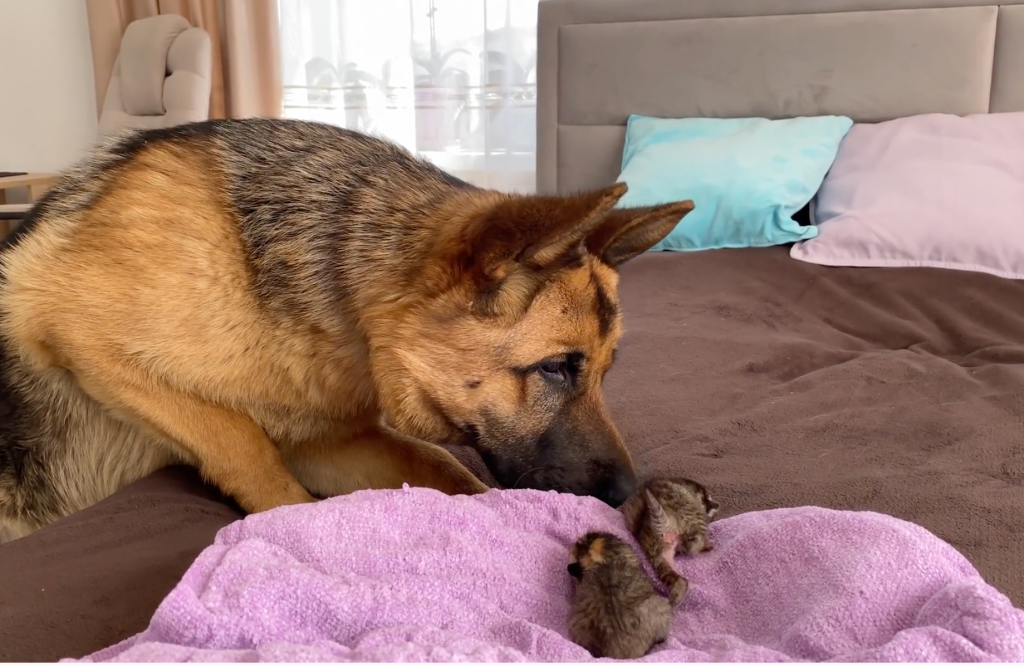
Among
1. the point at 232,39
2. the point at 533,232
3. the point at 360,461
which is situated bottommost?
the point at 360,461

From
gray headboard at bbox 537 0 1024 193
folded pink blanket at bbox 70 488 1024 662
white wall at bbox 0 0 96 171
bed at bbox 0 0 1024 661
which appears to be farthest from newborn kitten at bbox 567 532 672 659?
white wall at bbox 0 0 96 171

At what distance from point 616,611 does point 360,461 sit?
2.70ft

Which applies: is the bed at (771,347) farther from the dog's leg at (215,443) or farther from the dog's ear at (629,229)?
the dog's ear at (629,229)

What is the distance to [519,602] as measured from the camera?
871 millimetres

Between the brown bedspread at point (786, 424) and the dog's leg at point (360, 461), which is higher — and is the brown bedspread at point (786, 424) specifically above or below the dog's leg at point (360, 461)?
above

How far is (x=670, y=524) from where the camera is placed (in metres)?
0.99

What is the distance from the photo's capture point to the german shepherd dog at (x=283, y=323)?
1.23 meters

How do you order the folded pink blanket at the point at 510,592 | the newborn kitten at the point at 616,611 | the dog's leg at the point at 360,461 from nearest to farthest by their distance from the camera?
1. the folded pink blanket at the point at 510,592
2. the newborn kitten at the point at 616,611
3. the dog's leg at the point at 360,461

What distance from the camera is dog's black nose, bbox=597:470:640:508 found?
1206 millimetres

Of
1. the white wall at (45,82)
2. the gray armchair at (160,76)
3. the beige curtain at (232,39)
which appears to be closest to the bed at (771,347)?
the beige curtain at (232,39)

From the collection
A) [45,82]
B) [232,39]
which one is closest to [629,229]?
[232,39]

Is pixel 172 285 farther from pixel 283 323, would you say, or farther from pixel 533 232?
pixel 533 232

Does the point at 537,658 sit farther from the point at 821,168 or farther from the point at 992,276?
the point at 821,168

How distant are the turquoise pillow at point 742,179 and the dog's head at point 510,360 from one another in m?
1.56
